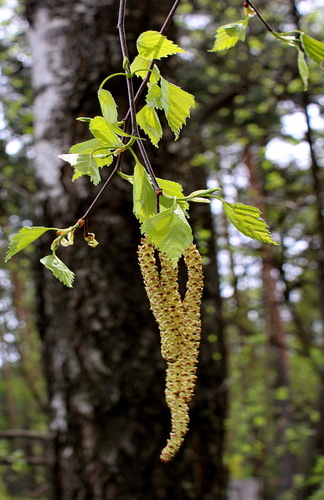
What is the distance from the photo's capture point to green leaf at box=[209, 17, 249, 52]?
1040 millimetres

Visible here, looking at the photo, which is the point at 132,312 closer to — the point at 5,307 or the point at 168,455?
the point at 168,455

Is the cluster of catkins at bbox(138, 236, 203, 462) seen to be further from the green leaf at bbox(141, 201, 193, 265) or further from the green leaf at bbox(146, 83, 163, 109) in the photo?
the green leaf at bbox(146, 83, 163, 109)

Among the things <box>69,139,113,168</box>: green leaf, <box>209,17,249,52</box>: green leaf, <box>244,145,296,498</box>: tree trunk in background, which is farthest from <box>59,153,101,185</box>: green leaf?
<box>244,145,296,498</box>: tree trunk in background

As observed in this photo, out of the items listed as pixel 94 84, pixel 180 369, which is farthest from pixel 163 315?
pixel 94 84

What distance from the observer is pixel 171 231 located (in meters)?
0.67

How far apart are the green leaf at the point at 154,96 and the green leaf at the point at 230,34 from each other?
0.27m

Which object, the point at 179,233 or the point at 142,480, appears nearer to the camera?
the point at 179,233

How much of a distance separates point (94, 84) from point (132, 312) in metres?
1.02

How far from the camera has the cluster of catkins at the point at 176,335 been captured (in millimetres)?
723

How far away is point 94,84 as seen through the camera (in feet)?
7.37

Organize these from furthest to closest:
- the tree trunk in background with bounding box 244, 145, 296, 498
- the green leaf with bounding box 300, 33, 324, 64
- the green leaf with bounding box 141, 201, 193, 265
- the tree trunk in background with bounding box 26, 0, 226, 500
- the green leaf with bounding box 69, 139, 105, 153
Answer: the tree trunk in background with bounding box 244, 145, 296, 498, the tree trunk in background with bounding box 26, 0, 226, 500, the green leaf with bounding box 300, 33, 324, 64, the green leaf with bounding box 69, 139, 105, 153, the green leaf with bounding box 141, 201, 193, 265

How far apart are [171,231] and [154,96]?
0.89 feet

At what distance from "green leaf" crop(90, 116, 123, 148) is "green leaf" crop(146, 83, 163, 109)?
112 millimetres

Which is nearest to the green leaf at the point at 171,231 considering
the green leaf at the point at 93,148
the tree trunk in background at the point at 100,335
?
the green leaf at the point at 93,148
